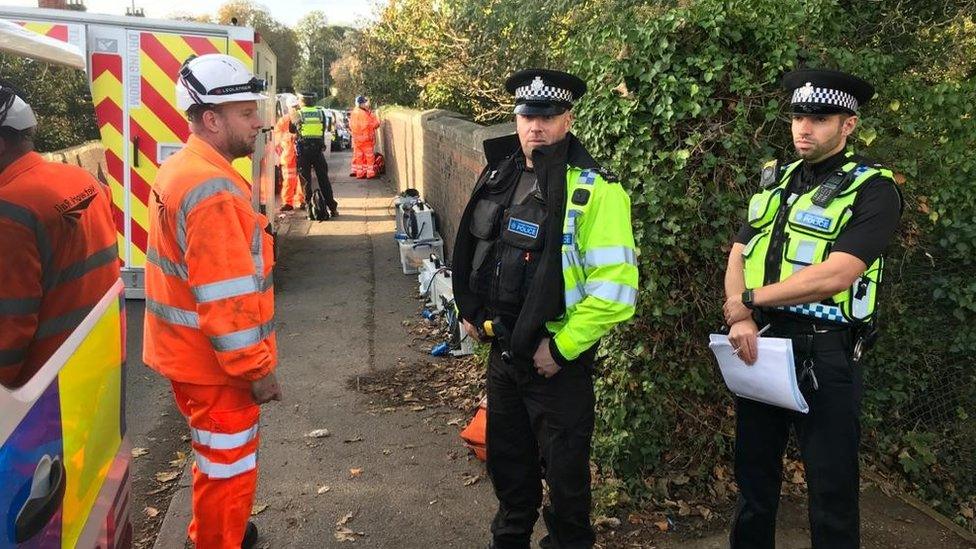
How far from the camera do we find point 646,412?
3.91 meters

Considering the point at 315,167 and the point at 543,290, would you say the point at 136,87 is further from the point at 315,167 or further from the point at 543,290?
the point at 315,167

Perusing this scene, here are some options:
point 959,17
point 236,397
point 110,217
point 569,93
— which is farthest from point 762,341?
point 959,17

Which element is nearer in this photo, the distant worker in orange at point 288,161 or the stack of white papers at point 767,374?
the stack of white papers at point 767,374

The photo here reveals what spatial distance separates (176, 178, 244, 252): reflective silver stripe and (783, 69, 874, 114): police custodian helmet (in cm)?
218

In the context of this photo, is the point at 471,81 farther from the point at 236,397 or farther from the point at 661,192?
the point at 236,397

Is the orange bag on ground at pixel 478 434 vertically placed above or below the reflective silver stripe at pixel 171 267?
below

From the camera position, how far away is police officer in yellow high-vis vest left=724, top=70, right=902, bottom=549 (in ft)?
8.92

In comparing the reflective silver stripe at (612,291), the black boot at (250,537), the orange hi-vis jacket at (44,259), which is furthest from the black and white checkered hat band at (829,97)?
the black boot at (250,537)

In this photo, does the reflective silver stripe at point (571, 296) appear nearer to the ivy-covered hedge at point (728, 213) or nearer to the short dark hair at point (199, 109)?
the ivy-covered hedge at point (728, 213)

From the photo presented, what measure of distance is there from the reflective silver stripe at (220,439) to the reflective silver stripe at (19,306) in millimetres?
1343

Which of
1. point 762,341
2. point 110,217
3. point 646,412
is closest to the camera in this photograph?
point 110,217

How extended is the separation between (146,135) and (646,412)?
209 inches

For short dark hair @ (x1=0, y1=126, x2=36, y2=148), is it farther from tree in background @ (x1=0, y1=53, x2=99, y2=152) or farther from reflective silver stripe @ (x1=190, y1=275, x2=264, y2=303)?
reflective silver stripe @ (x1=190, y1=275, x2=264, y2=303)

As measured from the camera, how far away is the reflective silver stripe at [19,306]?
160cm
